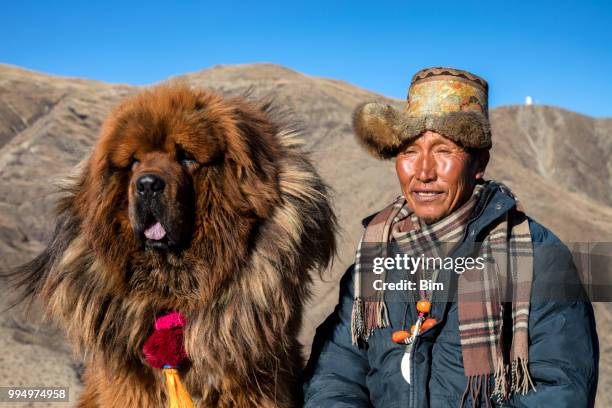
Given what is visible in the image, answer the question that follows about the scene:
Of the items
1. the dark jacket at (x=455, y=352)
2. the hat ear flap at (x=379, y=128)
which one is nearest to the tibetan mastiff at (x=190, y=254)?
the dark jacket at (x=455, y=352)

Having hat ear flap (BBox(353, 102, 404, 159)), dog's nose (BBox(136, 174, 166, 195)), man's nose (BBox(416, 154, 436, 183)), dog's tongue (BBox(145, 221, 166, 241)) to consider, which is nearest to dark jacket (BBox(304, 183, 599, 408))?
man's nose (BBox(416, 154, 436, 183))

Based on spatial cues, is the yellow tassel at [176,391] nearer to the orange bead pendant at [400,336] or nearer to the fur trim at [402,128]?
the orange bead pendant at [400,336]

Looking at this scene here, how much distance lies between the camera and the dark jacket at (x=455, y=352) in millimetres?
2301

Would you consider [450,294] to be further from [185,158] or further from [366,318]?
[185,158]

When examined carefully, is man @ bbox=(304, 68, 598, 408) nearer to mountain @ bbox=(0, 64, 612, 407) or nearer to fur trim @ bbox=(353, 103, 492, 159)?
fur trim @ bbox=(353, 103, 492, 159)

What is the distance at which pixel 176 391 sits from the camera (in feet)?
8.17

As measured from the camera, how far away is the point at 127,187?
2.52m

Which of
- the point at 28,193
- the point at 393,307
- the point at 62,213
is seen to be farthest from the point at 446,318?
the point at 28,193

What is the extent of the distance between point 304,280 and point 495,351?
825 millimetres

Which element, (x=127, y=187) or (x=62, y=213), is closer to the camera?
(x=127, y=187)

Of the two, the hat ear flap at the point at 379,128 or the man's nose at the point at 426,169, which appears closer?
the man's nose at the point at 426,169

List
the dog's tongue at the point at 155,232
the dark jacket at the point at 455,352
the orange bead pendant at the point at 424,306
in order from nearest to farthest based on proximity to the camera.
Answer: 1. the dark jacket at the point at 455,352
2. the dog's tongue at the point at 155,232
3. the orange bead pendant at the point at 424,306

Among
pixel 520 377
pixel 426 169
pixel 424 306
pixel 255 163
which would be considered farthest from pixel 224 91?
pixel 520 377

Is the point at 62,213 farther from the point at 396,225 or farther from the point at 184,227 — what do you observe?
the point at 396,225
